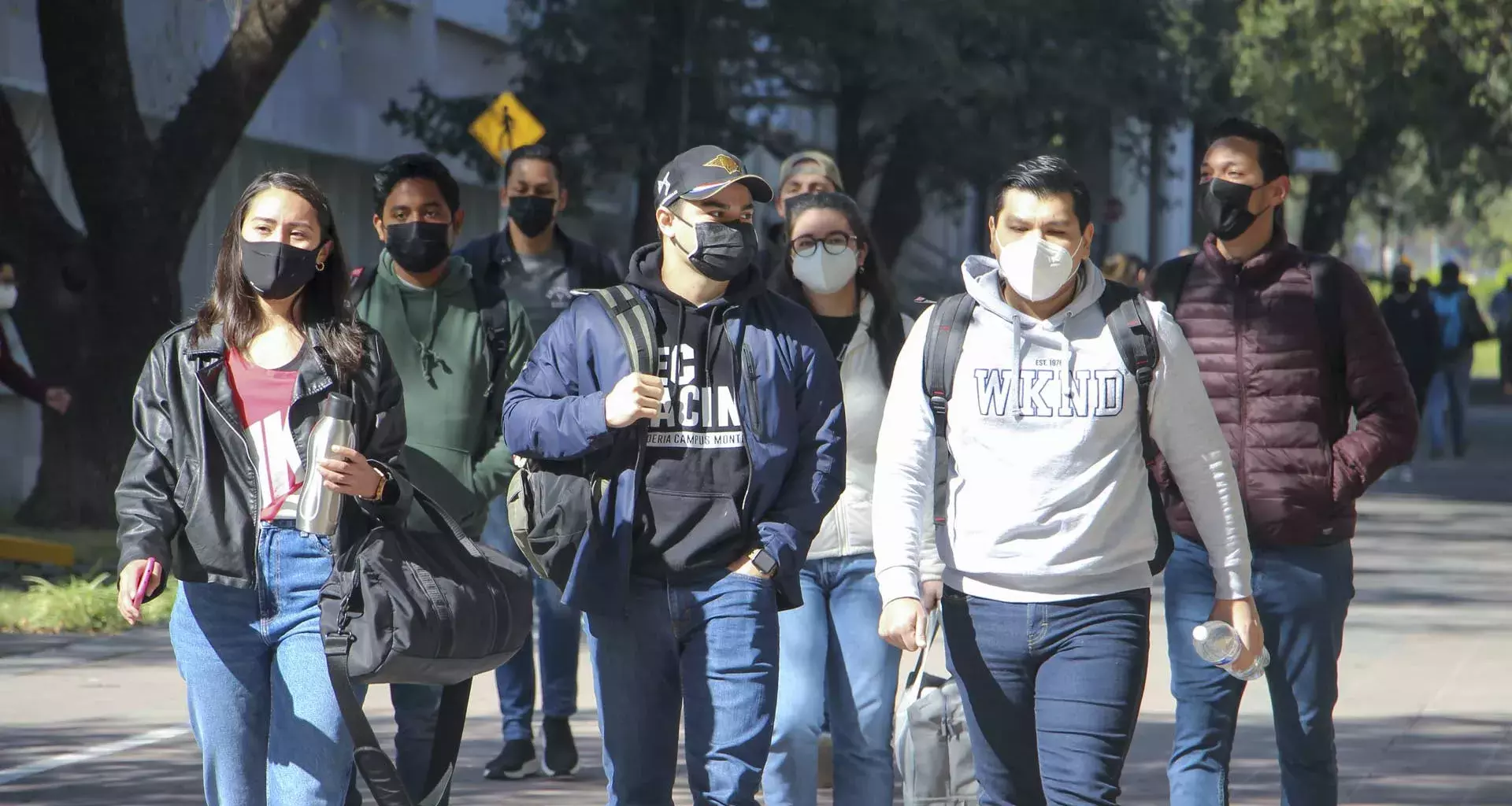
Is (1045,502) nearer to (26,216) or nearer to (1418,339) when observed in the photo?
(26,216)

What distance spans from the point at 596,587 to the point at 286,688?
0.64m

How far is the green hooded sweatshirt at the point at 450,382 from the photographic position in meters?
6.18

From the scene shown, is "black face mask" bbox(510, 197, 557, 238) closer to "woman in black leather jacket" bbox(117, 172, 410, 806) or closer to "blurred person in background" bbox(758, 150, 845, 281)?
"blurred person in background" bbox(758, 150, 845, 281)

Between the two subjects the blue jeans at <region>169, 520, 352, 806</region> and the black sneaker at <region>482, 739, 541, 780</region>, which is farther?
the black sneaker at <region>482, 739, 541, 780</region>

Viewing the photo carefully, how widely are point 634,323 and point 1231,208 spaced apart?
5.29 feet

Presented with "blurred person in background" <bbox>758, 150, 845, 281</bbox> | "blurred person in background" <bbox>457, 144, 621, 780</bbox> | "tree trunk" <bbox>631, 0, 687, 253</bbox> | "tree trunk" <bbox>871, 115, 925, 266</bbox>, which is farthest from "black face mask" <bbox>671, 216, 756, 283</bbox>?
"tree trunk" <bbox>871, 115, 925, 266</bbox>

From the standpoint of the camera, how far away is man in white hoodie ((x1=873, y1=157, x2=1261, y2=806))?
4.45m

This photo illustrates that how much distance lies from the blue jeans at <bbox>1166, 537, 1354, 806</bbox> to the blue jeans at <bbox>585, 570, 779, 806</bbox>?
119 cm

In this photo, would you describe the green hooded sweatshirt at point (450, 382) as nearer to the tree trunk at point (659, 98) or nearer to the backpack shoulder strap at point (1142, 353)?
the backpack shoulder strap at point (1142, 353)

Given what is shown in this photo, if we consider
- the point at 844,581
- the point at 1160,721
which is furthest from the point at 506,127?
the point at 844,581

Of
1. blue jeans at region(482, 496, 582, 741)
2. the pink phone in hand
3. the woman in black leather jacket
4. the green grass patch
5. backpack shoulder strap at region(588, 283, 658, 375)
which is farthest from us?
the green grass patch

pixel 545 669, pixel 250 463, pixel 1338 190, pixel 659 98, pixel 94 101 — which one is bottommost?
pixel 545 669

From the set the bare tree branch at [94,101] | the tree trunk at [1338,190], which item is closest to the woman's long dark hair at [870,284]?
the bare tree branch at [94,101]

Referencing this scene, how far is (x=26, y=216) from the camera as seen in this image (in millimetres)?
13102
